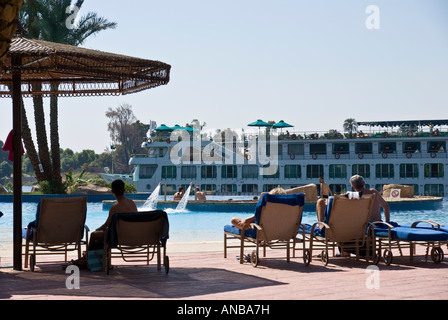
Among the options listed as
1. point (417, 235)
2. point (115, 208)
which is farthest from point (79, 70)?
point (417, 235)

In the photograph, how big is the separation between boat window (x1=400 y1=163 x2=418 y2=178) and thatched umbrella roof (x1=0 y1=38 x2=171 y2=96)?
1238 inches

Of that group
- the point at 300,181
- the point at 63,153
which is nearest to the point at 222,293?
the point at 300,181

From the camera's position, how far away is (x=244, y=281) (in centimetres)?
526

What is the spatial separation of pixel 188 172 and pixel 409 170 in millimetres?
14109

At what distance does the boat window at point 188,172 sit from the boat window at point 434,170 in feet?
48.4

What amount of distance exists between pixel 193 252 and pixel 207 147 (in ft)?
106

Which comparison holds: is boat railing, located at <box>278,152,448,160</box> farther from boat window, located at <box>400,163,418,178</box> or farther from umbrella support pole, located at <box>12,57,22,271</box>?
umbrella support pole, located at <box>12,57,22,271</box>

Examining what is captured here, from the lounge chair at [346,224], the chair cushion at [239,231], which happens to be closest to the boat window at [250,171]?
the chair cushion at [239,231]

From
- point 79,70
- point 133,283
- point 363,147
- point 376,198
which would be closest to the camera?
point 133,283

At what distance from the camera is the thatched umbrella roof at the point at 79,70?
19.8 feet

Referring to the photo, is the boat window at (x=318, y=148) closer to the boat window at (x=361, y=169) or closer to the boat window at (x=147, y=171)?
the boat window at (x=361, y=169)

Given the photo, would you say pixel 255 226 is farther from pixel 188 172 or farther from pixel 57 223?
pixel 188 172

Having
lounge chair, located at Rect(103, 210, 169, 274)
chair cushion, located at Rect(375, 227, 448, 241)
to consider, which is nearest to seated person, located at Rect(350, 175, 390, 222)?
chair cushion, located at Rect(375, 227, 448, 241)

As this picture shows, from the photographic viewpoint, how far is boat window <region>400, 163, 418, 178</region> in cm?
3741
